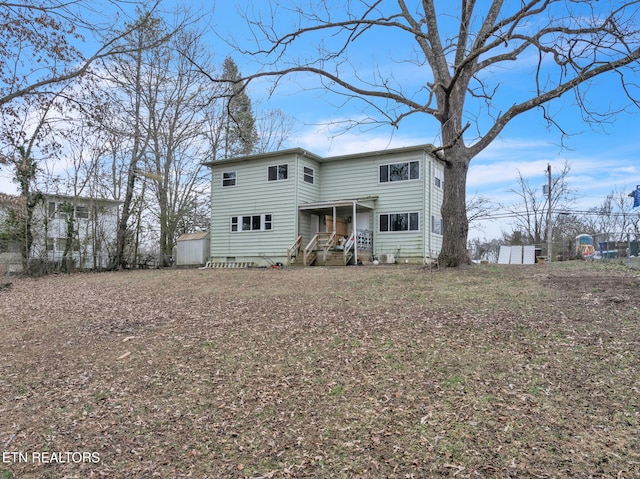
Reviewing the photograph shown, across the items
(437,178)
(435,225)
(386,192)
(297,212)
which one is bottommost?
(435,225)

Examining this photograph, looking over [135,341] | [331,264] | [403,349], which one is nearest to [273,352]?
[403,349]

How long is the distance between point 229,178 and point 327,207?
585cm

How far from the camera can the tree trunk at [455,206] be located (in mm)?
11383

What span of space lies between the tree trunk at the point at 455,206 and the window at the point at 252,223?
1036cm

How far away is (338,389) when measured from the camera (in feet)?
15.5

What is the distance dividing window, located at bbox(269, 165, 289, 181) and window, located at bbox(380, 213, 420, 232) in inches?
193

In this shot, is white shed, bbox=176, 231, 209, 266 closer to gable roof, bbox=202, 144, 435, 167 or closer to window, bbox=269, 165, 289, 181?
gable roof, bbox=202, 144, 435, 167

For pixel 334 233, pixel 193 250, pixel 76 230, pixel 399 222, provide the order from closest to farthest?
1. pixel 334 233
2. pixel 399 222
3. pixel 76 230
4. pixel 193 250

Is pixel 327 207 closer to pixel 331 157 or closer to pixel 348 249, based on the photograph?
pixel 348 249

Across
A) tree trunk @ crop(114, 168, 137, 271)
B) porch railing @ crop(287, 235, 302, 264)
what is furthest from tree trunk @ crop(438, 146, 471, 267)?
tree trunk @ crop(114, 168, 137, 271)

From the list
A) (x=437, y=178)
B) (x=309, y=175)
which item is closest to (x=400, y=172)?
(x=437, y=178)

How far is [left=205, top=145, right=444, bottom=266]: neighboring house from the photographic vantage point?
18.2m

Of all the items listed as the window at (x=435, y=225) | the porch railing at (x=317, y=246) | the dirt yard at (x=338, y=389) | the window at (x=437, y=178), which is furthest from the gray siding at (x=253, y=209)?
the dirt yard at (x=338, y=389)

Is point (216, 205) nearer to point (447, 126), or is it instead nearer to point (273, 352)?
point (447, 126)
